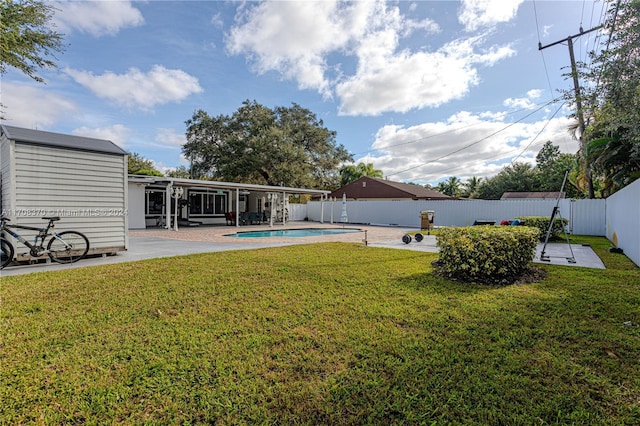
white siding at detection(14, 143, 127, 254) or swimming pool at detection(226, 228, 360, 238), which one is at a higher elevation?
white siding at detection(14, 143, 127, 254)

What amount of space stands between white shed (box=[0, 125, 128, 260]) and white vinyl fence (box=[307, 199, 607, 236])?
676 inches

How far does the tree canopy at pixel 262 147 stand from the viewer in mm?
25406

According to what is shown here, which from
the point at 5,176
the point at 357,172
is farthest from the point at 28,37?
the point at 357,172

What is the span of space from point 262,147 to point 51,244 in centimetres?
1966

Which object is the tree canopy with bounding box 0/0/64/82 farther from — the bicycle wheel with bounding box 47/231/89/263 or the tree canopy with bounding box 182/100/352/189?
the tree canopy with bounding box 182/100/352/189

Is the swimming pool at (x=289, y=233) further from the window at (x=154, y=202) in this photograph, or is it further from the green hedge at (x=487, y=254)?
the green hedge at (x=487, y=254)

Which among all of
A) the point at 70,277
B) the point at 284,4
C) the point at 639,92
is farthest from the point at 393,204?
the point at 70,277

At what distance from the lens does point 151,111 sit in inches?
751

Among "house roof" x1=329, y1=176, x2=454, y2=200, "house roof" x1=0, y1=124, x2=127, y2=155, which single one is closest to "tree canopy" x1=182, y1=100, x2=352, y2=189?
"house roof" x1=329, y1=176, x2=454, y2=200

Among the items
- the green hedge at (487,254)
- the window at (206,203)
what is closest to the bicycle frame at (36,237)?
the green hedge at (487,254)

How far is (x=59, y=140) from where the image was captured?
6.64 m

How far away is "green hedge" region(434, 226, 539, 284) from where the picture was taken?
200 inches

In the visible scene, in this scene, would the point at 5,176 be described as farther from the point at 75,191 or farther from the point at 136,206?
the point at 136,206

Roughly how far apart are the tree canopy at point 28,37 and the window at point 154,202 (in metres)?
8.41
